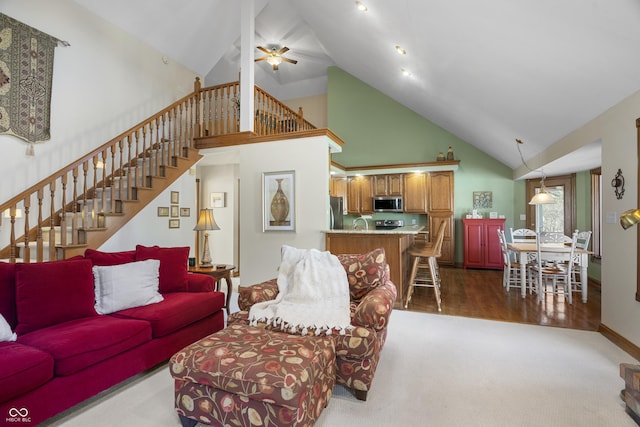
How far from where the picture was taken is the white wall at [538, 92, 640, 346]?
263 cm

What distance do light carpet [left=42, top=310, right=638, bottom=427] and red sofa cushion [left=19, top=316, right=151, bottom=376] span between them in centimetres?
31

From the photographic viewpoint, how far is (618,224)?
2.84 m

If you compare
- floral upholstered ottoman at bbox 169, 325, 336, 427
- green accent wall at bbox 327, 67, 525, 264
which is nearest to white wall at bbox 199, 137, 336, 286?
floral upholstered ottoman at bbox 169, 325, 336, 427

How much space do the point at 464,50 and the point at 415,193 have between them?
4051 millimetres

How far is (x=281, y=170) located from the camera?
4.64 m

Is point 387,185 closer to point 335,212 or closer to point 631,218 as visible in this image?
point 335,212

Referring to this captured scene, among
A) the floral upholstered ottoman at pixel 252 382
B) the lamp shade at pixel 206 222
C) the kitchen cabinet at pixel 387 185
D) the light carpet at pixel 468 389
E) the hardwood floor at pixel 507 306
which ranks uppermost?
the kitchen cabinet at pixel 387 185

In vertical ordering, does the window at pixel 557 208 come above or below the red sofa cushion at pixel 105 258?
above

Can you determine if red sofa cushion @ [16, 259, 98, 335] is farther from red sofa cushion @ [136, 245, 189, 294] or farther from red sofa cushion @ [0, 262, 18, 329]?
red sofa cushion @ [136, 245, 189, 294]

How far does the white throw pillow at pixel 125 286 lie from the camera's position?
8.04 feet

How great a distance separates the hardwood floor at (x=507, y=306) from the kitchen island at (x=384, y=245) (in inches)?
15.4

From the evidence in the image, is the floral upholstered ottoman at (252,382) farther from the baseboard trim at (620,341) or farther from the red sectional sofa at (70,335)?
the baseboard trim at (620,341)

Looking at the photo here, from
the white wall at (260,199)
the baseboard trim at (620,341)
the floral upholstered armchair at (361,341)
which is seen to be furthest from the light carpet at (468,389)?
the white wall at (260,199)

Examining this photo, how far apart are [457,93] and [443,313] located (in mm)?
3174
